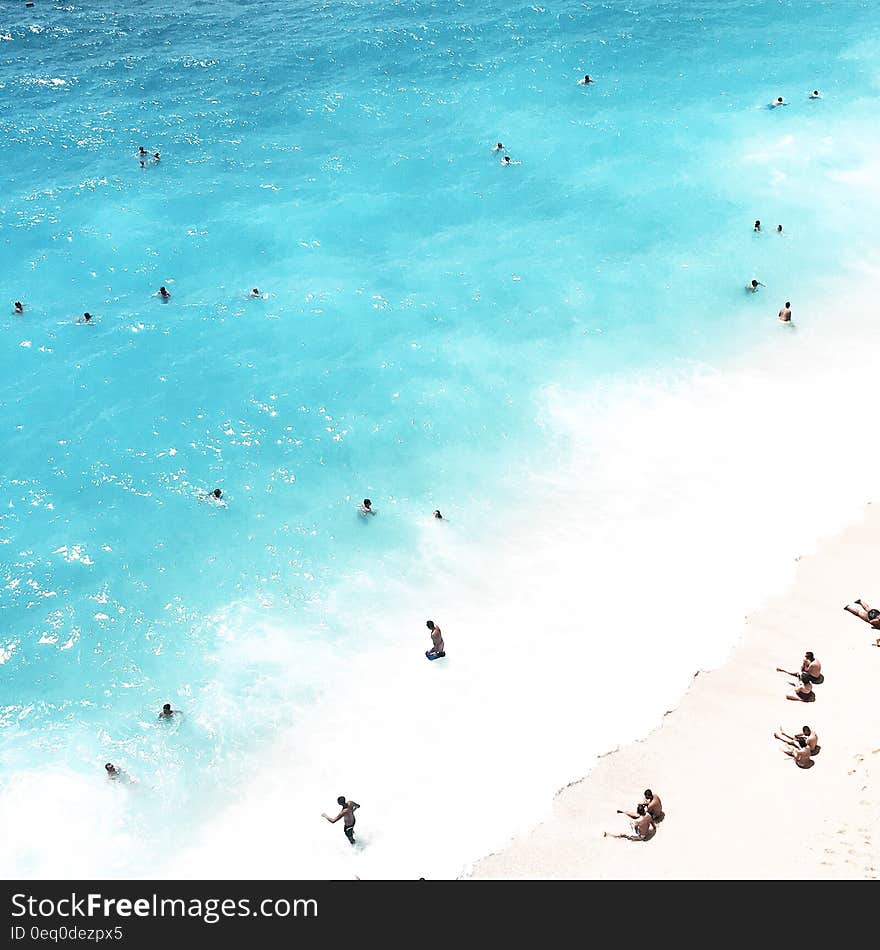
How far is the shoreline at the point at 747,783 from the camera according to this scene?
57.4 ft

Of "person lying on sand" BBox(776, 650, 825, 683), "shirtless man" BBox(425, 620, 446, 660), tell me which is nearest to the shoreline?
"person lying on sand" BBox(776, 650, 825, 683)

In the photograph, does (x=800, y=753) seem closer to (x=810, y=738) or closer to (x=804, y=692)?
(x=810, y=738)

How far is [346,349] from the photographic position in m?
34.2

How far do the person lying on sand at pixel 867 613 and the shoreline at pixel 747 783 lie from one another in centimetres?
19

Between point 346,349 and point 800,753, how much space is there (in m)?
22.3

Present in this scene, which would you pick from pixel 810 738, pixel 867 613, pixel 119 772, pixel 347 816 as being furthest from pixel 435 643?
pixel 867 613

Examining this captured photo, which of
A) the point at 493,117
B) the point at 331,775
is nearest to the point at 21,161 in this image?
the point at 493,117

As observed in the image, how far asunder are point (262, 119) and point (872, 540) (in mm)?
39516

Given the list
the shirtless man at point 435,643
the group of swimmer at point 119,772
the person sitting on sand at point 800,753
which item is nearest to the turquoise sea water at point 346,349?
the group of swimmer at point 119,772

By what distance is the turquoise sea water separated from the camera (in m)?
22.0

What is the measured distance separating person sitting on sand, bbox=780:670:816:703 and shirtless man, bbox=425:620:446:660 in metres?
8.90

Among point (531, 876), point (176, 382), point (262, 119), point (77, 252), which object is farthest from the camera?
point (262, 119)
